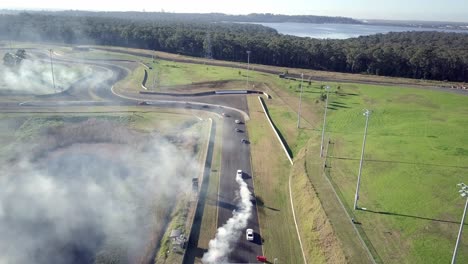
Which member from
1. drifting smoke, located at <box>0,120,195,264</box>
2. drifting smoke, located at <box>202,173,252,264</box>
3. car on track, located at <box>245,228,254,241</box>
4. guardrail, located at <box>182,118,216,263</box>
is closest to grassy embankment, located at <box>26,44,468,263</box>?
drifting smoke, located at <box>202,173,252,264</box>

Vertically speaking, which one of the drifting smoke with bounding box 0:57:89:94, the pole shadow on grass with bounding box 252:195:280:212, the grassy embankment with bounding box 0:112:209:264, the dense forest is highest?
the dense forest

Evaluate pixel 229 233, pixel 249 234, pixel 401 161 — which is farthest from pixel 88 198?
pixel 401 161

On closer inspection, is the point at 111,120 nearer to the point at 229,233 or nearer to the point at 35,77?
the point at 229,233

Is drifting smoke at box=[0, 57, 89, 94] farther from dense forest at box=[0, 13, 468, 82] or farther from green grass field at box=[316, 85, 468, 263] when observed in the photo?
green grass field at box=[316, 85, 468, 263]

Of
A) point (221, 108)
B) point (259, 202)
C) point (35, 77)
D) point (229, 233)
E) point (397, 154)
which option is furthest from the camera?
point (35, 77)

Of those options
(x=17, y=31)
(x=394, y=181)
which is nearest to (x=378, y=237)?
(x=394, y=181)

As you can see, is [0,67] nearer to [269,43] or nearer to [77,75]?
[77,75]
